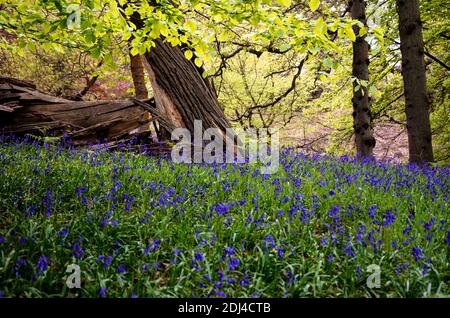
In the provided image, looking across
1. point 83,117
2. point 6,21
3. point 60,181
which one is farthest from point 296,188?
point 83,117

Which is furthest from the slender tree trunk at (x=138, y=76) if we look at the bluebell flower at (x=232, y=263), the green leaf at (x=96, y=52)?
the bluebell flower at (x=232, y=263)

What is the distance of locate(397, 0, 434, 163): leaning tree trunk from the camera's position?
23.5ft

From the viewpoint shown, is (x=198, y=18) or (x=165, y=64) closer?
(x=165, y=64)

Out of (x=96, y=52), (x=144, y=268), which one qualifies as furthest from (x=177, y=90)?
Answer: (x=144, y=268)

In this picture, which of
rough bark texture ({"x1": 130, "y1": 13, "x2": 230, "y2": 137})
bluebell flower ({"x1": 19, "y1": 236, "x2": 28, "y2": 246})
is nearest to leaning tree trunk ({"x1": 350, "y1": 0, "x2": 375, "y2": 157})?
rough bark texture ({"x1": 130, "y1": 13, "x2": 230, "y2": 137})

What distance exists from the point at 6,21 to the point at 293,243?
17.6 feet

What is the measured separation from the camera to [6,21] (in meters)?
5.25

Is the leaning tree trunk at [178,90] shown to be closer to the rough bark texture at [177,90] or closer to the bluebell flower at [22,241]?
the rough bark texture at [177,90]

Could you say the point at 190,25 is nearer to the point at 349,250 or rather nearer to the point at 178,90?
the point at 349,250

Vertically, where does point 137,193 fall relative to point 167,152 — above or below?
below

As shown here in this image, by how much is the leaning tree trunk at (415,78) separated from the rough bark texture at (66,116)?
228 inches

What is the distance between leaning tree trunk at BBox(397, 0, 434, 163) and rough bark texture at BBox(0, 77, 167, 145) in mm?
5803

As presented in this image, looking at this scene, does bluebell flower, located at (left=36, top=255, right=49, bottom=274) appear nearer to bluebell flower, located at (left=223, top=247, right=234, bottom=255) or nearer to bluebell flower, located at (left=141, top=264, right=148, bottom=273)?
bluebell flower, located at (left=141, top=264, right=148, bottom=273)
